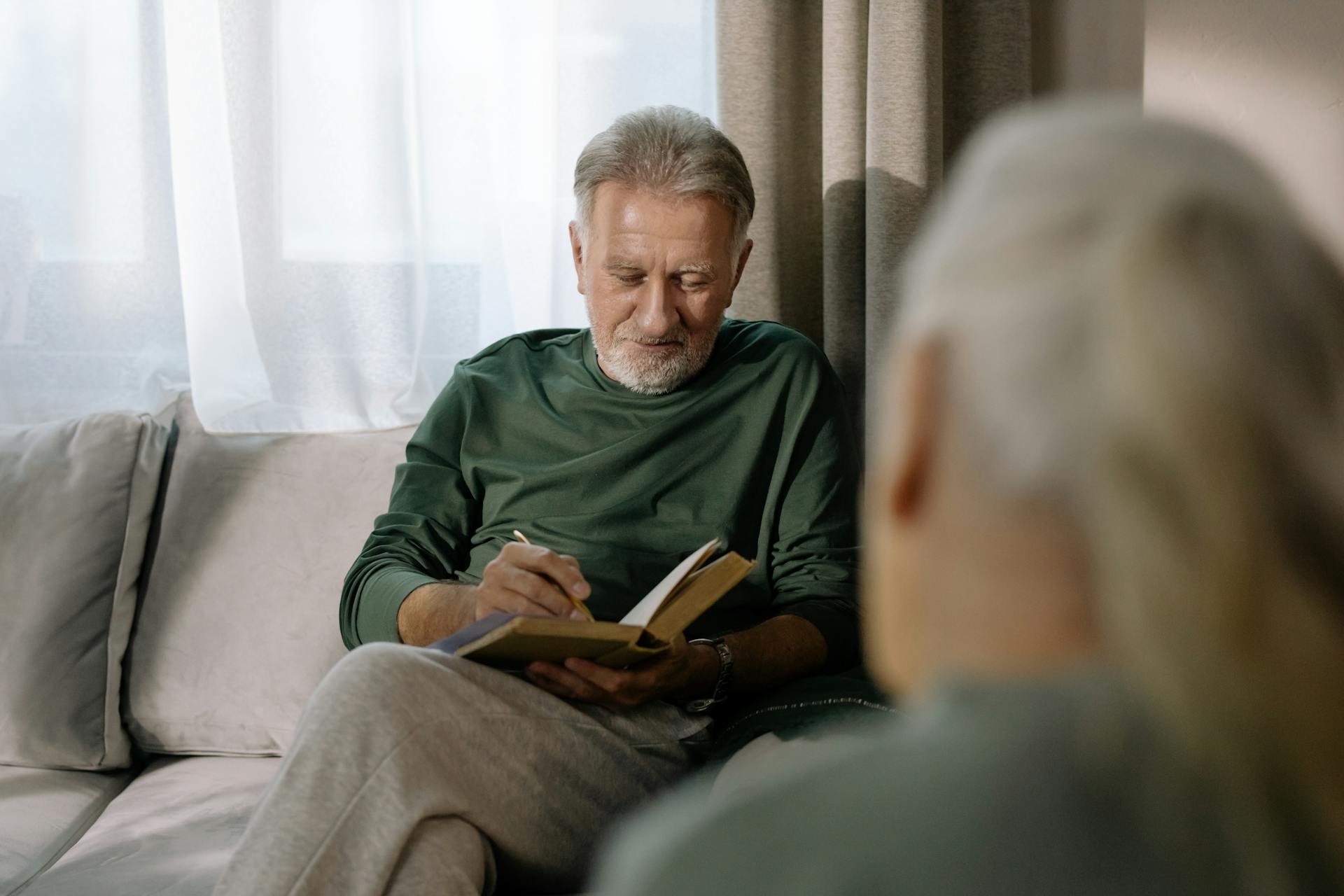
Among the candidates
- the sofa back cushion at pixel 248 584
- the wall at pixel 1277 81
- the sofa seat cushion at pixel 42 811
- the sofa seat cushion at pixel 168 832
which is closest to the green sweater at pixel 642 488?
the sofa back cushion at pixel 248 584

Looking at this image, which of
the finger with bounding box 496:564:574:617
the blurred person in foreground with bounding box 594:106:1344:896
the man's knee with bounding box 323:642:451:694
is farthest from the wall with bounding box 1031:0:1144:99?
the blurred person in foreground with bounding box 594:106:1344:896

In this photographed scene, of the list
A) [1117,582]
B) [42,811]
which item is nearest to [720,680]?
[42,811]

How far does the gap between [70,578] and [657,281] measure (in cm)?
106

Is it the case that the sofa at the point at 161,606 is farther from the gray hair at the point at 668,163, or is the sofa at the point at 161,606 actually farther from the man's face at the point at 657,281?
the gray hair at the point at 668,163

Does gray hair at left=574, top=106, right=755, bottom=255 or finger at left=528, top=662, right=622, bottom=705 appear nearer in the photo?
finger at left=528, top=662, right=622, bottom=705

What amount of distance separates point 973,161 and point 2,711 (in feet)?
6.06

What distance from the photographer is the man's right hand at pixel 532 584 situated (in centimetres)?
142

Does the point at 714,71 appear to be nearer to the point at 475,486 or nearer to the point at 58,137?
the point at 475,486

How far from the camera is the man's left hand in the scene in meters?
1.40

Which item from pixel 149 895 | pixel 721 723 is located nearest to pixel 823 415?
pixel 721 723

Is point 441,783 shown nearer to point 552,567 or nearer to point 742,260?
point 552,567

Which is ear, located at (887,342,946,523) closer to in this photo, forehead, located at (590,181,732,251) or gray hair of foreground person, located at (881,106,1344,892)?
gray hair of foreground person, located at (881,106,1344,892)

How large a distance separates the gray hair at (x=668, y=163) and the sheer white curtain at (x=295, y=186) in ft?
1.25

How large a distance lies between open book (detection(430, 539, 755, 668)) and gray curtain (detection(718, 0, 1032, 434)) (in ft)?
2.60
